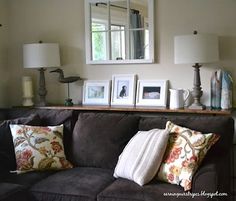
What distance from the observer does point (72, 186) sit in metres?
2.61

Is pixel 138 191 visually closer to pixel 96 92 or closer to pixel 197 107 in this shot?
pixel 197 107

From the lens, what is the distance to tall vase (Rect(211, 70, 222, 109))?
335cm

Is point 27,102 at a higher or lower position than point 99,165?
higher

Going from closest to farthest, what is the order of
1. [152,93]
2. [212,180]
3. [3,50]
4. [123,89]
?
[212,180] → [152,93] → [123,89] → [3,50]

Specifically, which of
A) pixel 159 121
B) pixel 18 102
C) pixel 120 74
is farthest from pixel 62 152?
pixel 18 102

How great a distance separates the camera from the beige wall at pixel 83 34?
340 cm

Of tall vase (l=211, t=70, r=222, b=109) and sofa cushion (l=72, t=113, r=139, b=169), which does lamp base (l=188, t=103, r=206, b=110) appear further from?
sofa cushion (l=72, t=113, r=139, b=169)

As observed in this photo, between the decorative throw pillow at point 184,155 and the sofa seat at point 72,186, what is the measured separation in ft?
1.46

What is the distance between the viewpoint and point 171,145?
266cm

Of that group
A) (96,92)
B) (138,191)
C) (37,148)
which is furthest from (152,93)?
(138,191)

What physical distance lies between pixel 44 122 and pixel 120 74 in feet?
3.06

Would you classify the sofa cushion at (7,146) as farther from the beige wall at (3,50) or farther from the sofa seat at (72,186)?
the beige wall at (3,50)

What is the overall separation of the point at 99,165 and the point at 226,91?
50.8 inches

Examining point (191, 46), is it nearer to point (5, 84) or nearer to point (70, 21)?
point (70, 21)
